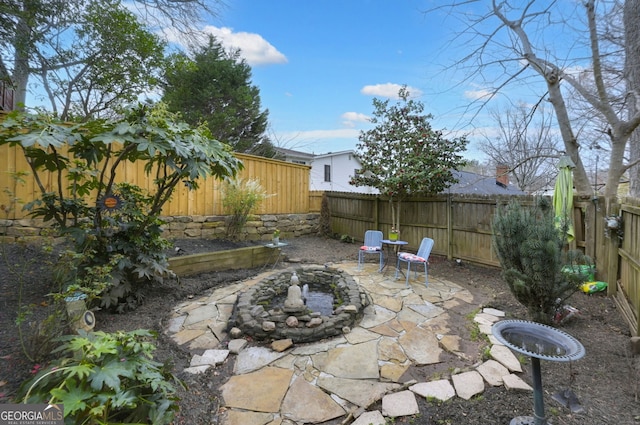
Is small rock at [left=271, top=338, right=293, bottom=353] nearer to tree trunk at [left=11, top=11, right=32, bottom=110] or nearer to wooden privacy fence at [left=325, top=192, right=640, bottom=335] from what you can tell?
wooden privacy fence at [left=325, top=192, right=640, bottom=335]

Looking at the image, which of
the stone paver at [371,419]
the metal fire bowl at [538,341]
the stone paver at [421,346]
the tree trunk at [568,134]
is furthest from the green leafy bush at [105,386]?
the tree trunk at [568,134]

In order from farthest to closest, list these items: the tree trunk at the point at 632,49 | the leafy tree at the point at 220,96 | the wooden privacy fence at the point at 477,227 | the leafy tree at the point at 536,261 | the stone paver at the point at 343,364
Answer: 1. the leafy tree at the point at 220,96
2. the tree trunk at the point at 632,49
3. the wooden privacy fence at the point at 477,227
4. the leafy tree at the point at 536,261
5. the stone paver at the point at 343,364

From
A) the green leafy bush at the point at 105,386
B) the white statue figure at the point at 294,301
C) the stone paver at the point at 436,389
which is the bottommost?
the stone paver at the point at 436,389

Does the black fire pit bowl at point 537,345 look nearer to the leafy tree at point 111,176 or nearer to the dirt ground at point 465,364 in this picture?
the dirt ground at point 465,364

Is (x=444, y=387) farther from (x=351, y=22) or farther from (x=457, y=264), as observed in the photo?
(x=351, y=22)

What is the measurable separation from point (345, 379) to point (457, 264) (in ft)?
13.4

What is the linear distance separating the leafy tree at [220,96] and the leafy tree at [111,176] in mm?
9543

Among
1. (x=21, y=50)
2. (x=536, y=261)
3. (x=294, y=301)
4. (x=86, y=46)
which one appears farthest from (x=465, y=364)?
(x=86, y=46)

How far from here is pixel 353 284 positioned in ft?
13.3

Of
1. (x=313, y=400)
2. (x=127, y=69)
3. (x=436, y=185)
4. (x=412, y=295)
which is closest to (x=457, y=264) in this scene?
(x=436, y=185)

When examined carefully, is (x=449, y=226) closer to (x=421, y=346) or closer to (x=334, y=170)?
(x=421, y=346)

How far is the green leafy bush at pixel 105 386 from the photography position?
3.92ft

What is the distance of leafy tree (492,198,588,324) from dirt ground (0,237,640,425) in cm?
34

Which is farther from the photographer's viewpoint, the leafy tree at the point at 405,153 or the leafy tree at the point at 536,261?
the leafy tree at the point at 405,153
